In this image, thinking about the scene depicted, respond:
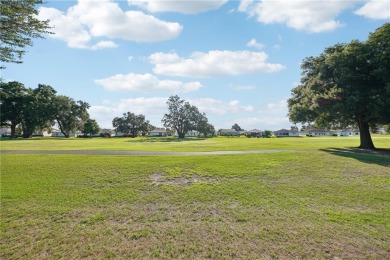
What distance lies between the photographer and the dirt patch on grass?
1176cm

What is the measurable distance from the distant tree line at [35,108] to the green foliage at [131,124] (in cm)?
2554

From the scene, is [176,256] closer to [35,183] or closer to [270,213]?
[270,213]

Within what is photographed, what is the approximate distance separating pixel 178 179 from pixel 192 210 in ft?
11.3

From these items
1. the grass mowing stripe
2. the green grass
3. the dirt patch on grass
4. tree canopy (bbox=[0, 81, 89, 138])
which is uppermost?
tree canopy (bbox=[0, 81, 89, 138])

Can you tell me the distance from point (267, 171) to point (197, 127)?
84365 mm

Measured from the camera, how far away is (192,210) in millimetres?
8961

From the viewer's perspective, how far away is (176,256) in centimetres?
617

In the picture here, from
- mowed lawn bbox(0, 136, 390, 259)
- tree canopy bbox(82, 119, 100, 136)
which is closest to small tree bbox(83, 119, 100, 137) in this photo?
tree canopy bbox(82, 119, 100, 136)

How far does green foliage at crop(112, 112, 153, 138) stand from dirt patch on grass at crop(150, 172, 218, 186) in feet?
357

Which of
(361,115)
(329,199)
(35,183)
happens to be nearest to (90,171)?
(35,183)

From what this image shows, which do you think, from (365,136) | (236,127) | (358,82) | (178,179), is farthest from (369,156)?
(236,127)

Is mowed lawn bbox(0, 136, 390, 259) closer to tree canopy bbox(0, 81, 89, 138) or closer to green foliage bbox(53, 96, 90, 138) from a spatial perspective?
tree canopy bbox(0, 81, 89, 138)

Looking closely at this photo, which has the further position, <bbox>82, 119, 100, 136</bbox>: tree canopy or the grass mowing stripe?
<bbox>82, 119, 100, 136</bbox>: tree canopy

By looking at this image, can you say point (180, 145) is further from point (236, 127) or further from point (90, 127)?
point (236, 127)
